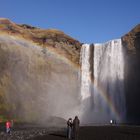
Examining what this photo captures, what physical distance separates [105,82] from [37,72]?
13252mm

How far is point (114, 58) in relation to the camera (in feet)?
220

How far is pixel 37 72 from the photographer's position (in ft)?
211

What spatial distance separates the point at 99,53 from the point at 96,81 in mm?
5791

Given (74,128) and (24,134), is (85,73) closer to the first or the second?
(24,134)

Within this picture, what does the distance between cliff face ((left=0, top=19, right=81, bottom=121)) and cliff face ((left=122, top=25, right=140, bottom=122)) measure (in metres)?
10.4

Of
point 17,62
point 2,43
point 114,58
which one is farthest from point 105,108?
point 2,43

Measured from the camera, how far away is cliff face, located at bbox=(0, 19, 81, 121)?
5962 cm

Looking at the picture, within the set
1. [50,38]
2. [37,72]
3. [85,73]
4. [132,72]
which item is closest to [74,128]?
[37,72]

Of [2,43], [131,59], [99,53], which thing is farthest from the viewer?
[99,53]

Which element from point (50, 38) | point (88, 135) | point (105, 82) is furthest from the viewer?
point (50, 38)

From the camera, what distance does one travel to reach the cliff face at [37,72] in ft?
196

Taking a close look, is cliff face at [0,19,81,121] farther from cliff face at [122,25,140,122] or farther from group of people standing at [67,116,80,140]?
group of people standing at [67,116,80,140]

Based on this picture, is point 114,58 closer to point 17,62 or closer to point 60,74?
point 60,74

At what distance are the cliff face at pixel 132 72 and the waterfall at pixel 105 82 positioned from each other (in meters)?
1.14
